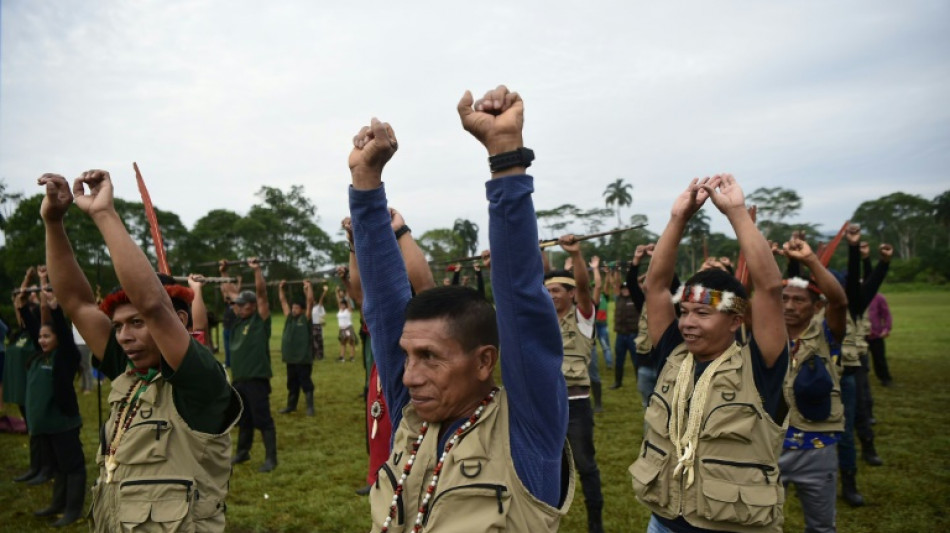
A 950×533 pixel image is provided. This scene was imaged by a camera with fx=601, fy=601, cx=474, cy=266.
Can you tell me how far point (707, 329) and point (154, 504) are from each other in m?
3.02

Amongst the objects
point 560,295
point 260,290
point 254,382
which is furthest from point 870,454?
point 260,290

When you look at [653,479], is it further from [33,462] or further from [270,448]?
[33,462]

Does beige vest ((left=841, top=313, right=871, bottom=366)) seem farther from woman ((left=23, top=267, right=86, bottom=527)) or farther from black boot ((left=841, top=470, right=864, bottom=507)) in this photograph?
woman ((left=23, top=267, right=86, bottom=527))

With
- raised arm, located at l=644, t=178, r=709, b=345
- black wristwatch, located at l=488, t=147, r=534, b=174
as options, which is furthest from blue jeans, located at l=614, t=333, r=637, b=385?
black wristwatch, located at l=488, t=147, r=534, b=174

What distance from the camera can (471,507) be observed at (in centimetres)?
168

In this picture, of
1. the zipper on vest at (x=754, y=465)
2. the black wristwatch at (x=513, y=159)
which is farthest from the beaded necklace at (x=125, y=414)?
the zipper on vest at (x=754, y=465)

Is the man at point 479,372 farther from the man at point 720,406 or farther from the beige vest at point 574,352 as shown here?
the beige vest at point 574,352

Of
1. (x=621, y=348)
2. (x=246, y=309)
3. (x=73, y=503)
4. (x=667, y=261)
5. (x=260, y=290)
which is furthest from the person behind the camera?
(x=621, y=348)

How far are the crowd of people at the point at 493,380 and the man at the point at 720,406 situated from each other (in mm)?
11

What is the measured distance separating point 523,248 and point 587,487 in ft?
14.7

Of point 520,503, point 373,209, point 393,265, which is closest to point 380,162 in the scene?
point 373,209

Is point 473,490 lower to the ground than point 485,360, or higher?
lower

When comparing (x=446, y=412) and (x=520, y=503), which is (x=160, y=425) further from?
(x=520, y=503)

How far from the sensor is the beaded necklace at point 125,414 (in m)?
3.07
